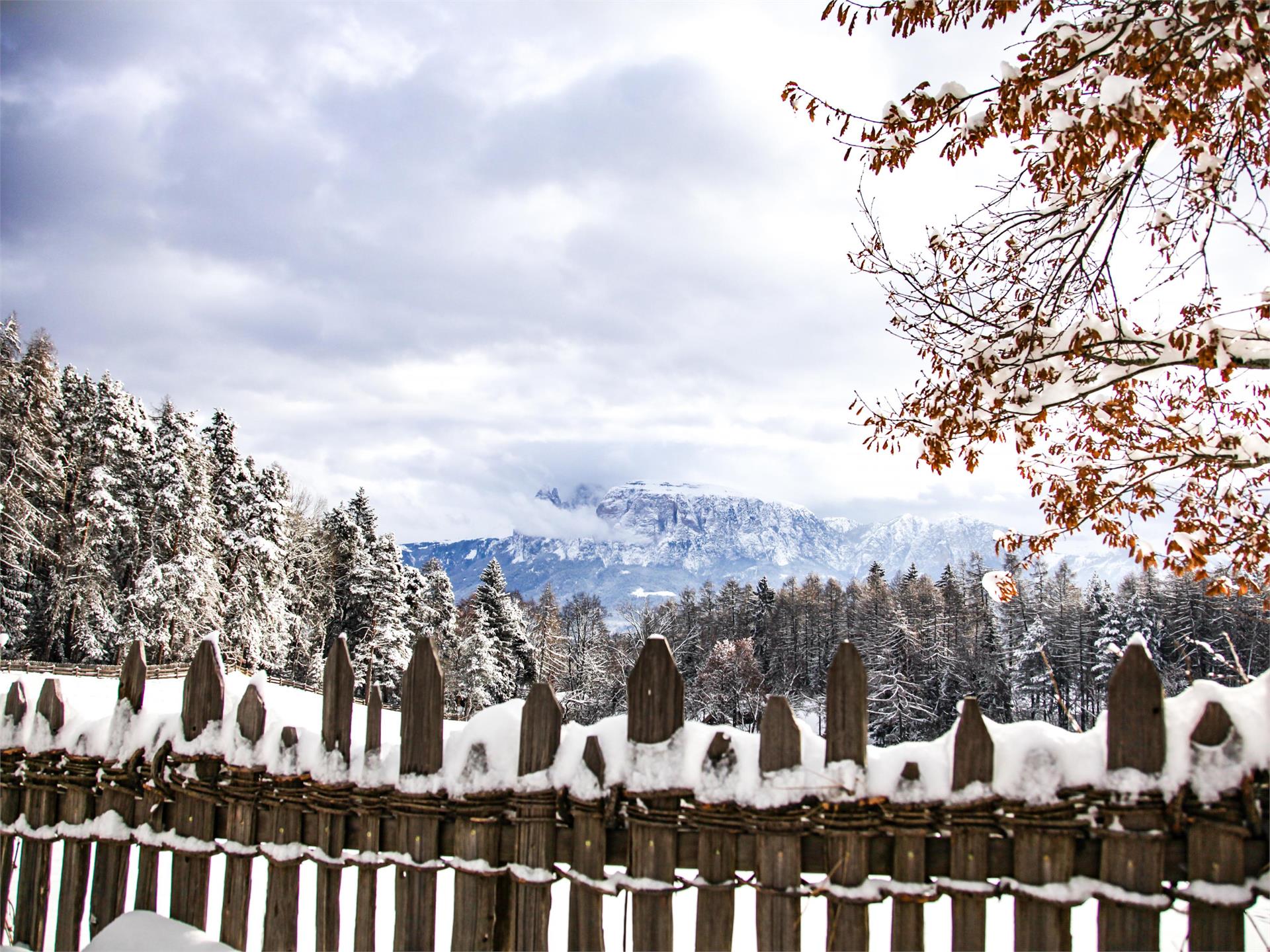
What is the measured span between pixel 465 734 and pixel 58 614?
3154 cm

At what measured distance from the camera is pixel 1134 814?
177cm

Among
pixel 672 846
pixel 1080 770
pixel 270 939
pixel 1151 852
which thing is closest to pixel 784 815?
pixel 672 846

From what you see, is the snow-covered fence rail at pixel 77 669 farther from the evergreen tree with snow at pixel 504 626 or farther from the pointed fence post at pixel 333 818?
the pointed fence post at pixel 333 818

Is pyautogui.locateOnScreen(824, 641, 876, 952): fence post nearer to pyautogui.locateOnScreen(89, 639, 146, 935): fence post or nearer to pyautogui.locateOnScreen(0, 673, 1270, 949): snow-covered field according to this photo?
pyautogui.locateOnScreen(0, 673, 1270, 949): snow-covered field

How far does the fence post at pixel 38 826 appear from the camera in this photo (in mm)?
2908

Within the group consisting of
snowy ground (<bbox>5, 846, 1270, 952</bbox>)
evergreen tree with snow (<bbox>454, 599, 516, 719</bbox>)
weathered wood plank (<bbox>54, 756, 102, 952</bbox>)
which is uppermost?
weathered wood plank (<bbox>54, 756, 102, 952</bbox>)

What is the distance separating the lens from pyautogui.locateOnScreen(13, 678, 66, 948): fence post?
2.91 m

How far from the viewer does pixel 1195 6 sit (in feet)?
9.39

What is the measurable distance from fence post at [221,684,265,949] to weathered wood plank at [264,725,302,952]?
0.29 ft

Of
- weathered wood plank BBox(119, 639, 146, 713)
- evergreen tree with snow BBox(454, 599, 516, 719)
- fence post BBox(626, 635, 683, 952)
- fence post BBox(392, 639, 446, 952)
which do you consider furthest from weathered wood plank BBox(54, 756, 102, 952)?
evergreen tree with snow BBox(454, 599, 516, 719)

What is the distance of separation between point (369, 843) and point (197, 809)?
0.81m

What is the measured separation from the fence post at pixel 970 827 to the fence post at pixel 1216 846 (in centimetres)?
48

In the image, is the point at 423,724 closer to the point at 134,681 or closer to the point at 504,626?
the point at 134,681

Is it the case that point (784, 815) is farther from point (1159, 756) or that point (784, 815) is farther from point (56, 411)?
point (56, 411)
